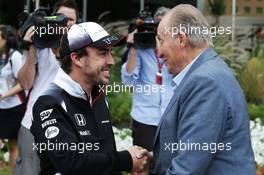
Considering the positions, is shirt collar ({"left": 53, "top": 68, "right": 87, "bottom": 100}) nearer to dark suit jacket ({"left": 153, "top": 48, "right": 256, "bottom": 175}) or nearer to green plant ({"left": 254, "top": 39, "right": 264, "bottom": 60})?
dark suit jacket ({"left": 153, "top": 48, "right": 256, "bottom": 175})

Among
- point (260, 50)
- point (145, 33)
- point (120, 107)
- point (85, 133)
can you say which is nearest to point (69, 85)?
point (85, 133)

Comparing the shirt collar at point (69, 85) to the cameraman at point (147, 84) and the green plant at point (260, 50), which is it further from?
the green plant at point (260, 50)

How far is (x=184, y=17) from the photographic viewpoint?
2.75m

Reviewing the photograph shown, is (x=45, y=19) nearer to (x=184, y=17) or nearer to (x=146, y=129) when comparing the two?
(x=146, y=129)

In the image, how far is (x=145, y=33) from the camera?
5148 mm

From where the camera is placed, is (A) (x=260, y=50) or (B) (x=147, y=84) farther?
(A) (x=260, y=50)

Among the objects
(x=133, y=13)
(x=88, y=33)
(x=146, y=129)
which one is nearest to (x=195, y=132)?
(x=88, y=33)

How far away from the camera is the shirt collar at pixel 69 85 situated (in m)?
2.97

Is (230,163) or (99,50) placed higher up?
(99,50)

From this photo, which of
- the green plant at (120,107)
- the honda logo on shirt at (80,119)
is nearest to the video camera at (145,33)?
the honda logo on shirt at (80,119)

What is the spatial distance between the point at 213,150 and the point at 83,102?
703 millimetres

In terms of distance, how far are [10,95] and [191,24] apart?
3.54 metres

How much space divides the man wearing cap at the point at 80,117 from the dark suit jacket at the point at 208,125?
11.7 inches

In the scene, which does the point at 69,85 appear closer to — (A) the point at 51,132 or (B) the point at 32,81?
(A) the point at 51,132
